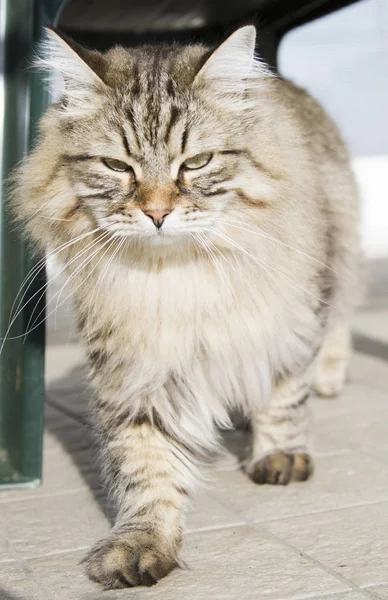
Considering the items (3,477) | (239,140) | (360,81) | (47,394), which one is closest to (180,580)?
(3,477)

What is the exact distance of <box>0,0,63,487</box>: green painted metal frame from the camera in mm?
2580

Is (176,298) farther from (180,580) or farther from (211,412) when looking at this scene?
(180,580)

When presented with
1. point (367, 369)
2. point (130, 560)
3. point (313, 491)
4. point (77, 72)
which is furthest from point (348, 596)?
point (367, 369)

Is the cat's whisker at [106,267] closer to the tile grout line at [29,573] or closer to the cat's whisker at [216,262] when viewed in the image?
the cat's whisker at [216,262]

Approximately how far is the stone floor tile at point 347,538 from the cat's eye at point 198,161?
94 cm

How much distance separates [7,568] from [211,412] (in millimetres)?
677

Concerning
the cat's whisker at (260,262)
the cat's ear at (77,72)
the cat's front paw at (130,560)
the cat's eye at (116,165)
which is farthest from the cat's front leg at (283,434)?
the cat's ear at (77,72)

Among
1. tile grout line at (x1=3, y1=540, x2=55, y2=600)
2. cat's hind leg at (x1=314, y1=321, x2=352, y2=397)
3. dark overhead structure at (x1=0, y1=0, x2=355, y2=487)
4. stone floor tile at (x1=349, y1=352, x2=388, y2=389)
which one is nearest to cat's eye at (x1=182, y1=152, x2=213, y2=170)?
dark overhead structure at (x1=0, y1=0, x2=355, y2=487)

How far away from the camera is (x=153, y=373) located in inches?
87.9

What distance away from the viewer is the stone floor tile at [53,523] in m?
2.18

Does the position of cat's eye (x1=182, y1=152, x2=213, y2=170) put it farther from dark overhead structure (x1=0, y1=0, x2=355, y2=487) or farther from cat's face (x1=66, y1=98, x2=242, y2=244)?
dark overhead structure (x1=0, y1=0, x2=355, y2=487)

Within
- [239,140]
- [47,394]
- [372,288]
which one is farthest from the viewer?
[372,288]

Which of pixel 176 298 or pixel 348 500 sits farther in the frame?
pixel 348 500

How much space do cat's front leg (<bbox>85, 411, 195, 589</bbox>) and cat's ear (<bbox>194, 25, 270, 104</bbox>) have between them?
34.8 inches
